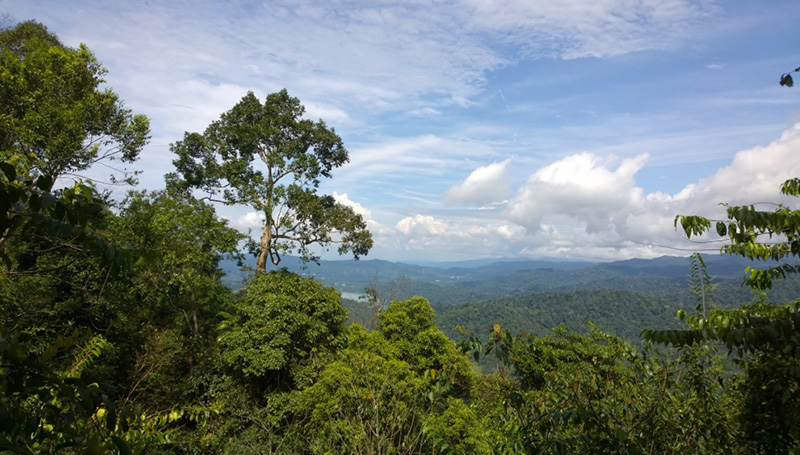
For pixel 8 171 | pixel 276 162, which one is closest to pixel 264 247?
pixel 276 162

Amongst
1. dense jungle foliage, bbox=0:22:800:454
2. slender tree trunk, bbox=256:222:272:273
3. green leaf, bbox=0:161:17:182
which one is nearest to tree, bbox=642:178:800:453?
dense jungle foliage, bbox=0:22:800:454

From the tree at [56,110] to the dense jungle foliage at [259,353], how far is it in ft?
0.16

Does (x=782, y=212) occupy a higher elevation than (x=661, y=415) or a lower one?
higher

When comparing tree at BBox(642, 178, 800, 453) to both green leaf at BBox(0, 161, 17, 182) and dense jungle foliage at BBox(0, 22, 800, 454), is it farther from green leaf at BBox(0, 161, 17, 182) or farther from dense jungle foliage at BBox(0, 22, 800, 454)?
green leaf at BBox(0, 161, 17, 182)

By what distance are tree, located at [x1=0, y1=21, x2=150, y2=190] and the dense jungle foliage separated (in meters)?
0.05

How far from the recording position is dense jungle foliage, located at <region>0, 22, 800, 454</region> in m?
1.85

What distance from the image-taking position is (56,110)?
30.5ft

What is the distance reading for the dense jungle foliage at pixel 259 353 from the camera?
1848 millimetres

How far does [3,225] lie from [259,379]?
39.4 ft

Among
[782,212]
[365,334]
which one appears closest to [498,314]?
[365,334]

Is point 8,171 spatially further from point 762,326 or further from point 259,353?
point 259,353

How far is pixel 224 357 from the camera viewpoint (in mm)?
11531

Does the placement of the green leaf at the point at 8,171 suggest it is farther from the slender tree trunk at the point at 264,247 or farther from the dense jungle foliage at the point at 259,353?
the slender tree trunk at the point at 264,247

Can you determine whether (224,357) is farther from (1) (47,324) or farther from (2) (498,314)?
(2) (498,314)
